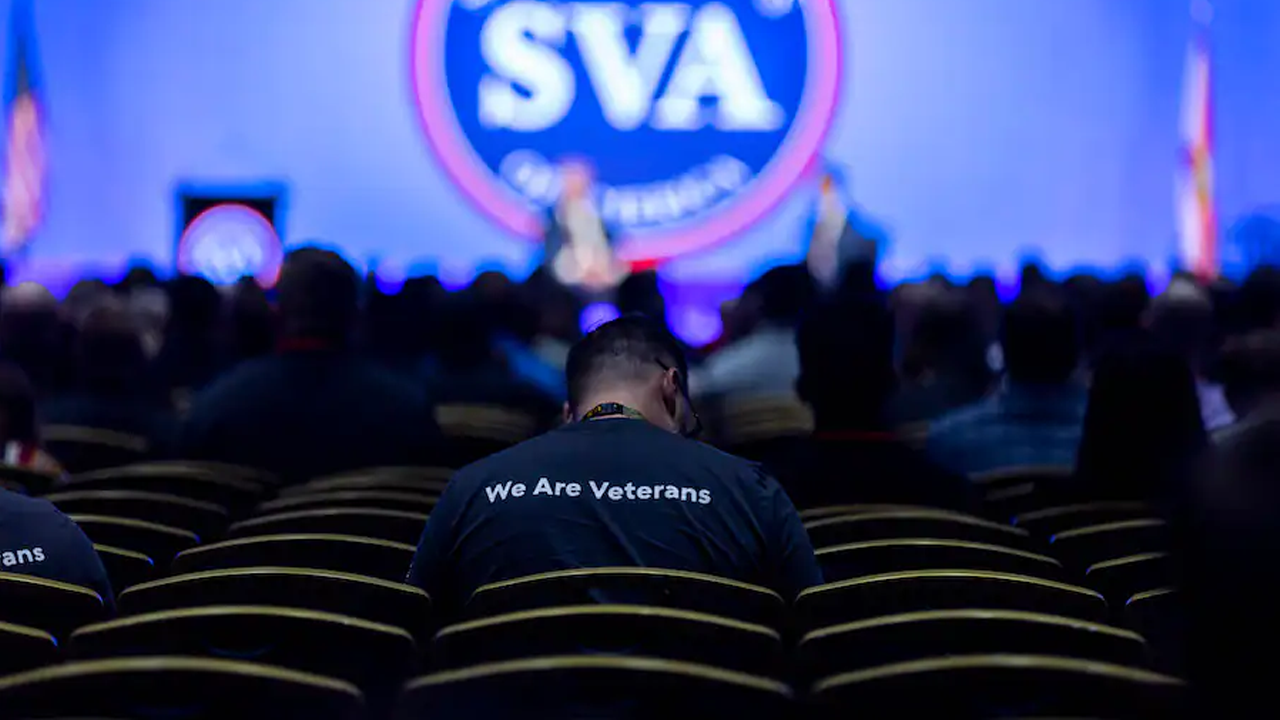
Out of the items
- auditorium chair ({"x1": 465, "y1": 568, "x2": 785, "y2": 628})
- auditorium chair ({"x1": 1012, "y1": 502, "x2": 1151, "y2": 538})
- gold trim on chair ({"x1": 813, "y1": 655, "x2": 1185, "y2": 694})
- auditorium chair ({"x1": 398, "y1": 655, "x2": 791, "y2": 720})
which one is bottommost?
auditorium chair ({"x1": 398, "y1": 655, "x2": 791, "y2": 720})

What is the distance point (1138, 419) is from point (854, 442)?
69 centimetres

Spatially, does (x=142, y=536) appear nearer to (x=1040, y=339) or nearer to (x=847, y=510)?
(x=847, y=510)

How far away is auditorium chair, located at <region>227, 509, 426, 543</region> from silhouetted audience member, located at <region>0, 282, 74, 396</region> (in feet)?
8.19

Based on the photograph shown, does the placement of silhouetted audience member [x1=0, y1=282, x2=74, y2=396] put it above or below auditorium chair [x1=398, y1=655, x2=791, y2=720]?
above

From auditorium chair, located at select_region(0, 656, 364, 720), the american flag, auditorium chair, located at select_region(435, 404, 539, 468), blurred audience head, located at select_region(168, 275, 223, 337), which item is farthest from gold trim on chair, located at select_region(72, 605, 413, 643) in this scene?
the american flag

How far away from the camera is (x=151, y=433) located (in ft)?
16.8

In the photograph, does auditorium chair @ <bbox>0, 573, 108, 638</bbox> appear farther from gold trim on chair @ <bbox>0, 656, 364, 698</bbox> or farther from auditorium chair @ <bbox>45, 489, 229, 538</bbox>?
auditorium chair @ <bbox>45, 489, 229, 538</bbox>

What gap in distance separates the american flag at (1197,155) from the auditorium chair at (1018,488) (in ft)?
29.6

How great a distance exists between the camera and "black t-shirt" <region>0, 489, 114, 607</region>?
2.77m

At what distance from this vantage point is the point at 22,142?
39.4 feet

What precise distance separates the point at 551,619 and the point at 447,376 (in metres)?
3.74

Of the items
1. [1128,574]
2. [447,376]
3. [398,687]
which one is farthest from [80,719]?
[447,376]

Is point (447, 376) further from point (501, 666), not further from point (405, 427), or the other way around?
point (501, 666)

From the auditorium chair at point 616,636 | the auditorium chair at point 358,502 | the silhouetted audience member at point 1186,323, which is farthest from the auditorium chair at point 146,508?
the silhouetted audience member at point 1186,323
